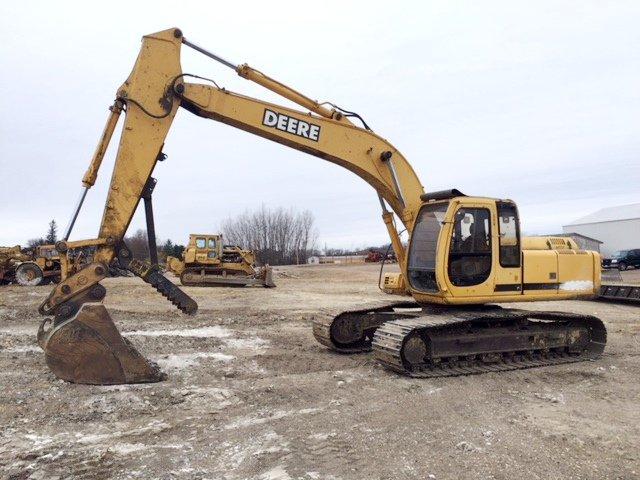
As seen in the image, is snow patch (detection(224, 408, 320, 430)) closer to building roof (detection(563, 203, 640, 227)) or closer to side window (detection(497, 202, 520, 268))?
side window (detection(497, 202, 520, 268))

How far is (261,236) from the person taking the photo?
8356 centimetres

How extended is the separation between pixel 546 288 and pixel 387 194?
2.80 meters

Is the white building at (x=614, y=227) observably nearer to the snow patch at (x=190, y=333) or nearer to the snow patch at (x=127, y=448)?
the snow patch at (x=190, y=333)

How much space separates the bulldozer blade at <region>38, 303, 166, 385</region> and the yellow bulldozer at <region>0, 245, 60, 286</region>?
60.7 ft

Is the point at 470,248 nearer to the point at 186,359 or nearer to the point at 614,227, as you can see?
the point at 186,359

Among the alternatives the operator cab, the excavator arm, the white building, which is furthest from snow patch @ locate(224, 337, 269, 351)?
the white building

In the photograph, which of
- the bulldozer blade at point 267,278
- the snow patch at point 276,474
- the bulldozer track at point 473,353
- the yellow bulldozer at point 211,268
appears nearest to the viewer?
the snow patch at point 276,474

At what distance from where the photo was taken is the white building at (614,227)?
163 ft

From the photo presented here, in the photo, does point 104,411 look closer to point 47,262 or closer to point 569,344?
point 569,344

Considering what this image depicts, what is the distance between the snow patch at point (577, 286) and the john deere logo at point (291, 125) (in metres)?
4.45

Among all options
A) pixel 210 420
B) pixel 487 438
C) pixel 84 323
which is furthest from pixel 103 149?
pixel 487 438

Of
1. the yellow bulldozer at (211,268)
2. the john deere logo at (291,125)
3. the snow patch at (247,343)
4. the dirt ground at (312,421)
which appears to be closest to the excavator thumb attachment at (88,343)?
the dirt ground at (312,421)

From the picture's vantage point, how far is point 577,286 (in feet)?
27.5

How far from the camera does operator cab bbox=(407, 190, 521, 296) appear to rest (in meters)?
7.50
